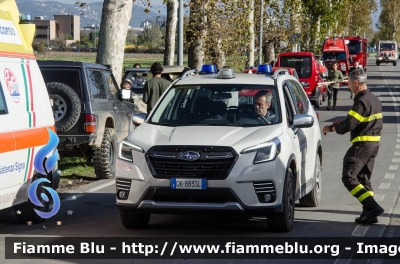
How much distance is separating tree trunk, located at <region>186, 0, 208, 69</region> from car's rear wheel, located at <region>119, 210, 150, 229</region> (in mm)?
25622

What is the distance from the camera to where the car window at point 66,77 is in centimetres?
1375

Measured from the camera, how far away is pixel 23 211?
9.95 metres

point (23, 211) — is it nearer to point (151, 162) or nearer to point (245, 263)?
point (151, 162)

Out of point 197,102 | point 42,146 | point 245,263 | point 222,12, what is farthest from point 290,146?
point 222,12

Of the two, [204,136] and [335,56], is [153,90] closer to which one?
[204,136]

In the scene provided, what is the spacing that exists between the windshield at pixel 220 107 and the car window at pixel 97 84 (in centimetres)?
396

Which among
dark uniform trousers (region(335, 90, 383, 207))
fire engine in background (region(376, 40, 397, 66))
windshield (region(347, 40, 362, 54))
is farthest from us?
fire engine in background (region(376, 40, 397, 66))

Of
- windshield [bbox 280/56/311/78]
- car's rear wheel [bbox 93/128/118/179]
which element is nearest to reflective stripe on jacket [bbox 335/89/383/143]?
car's rear wheel [bbox 93/128/118/179]

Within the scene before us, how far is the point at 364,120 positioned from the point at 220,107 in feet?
5.26

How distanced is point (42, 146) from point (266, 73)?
9.98 feet

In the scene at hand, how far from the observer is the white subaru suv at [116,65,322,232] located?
8.79m

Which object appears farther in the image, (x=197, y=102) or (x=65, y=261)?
(x=197, y=102)

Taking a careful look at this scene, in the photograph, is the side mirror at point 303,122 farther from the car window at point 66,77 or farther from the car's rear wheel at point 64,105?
the car window at point 66,77

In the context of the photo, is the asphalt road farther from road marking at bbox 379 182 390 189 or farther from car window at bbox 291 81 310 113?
car window at bbox 291 81 310 113
